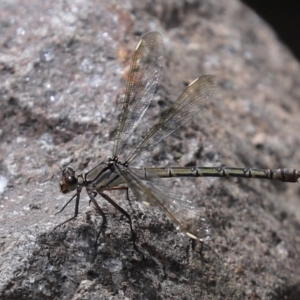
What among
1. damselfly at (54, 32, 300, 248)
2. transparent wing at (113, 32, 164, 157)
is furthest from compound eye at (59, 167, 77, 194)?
transparent wing at (113, 32, 164, 157)

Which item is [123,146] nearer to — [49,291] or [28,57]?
[28,57]

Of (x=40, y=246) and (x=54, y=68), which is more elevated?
(x=54, y=68)

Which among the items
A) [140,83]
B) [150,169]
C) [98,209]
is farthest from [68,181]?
[140,83]

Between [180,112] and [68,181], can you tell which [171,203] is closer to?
[68,181]

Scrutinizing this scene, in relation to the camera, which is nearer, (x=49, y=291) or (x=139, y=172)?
(x=49, y=291)

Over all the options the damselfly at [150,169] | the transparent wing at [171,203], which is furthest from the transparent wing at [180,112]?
the transparent wing at [171,203]

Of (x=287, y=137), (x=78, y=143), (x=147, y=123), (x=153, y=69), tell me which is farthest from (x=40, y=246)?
(x=287, y=137)
